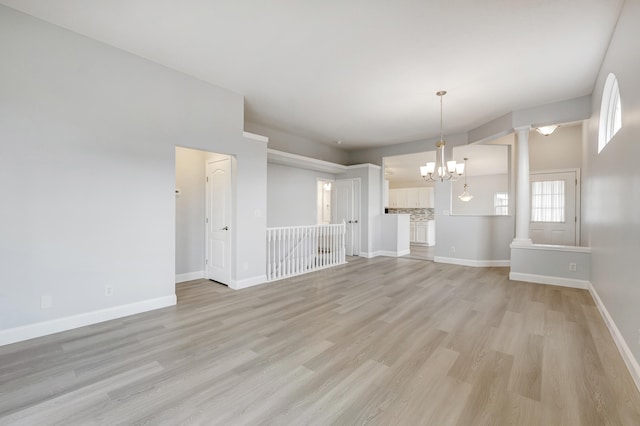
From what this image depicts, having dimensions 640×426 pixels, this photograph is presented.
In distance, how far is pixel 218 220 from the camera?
4.78 metres

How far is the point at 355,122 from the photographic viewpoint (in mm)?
5609

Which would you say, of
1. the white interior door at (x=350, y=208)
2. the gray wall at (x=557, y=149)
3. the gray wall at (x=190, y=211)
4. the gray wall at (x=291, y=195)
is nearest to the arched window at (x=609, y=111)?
the gray wall at (x=557, y=149)

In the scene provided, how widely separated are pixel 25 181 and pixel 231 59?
2.39 m

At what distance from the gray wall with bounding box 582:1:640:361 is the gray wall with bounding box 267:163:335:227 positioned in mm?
5317

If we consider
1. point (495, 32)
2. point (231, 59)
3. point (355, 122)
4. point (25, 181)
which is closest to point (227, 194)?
point (231, 59)

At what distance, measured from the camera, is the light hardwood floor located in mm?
1691

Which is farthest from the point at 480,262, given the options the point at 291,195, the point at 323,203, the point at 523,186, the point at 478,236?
the point at 323,203

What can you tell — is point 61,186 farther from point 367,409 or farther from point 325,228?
point 325,228

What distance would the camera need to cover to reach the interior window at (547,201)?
6133 mm

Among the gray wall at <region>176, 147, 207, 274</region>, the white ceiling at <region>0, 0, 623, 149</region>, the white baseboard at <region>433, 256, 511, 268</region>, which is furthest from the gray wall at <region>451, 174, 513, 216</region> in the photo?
the gray wall at <region>176, 147, 207, 274</region>

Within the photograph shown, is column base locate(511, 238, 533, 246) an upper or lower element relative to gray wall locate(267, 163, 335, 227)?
lower

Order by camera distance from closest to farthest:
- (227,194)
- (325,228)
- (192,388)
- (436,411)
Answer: (436,411) < (192,388) < (227,194) < (325,228)

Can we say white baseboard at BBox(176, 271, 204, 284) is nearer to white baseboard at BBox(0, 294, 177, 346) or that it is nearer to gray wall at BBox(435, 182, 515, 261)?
white baseboard at BBox(0, 294, 177, 346)

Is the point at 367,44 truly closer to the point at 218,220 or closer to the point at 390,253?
the point at 218,220
